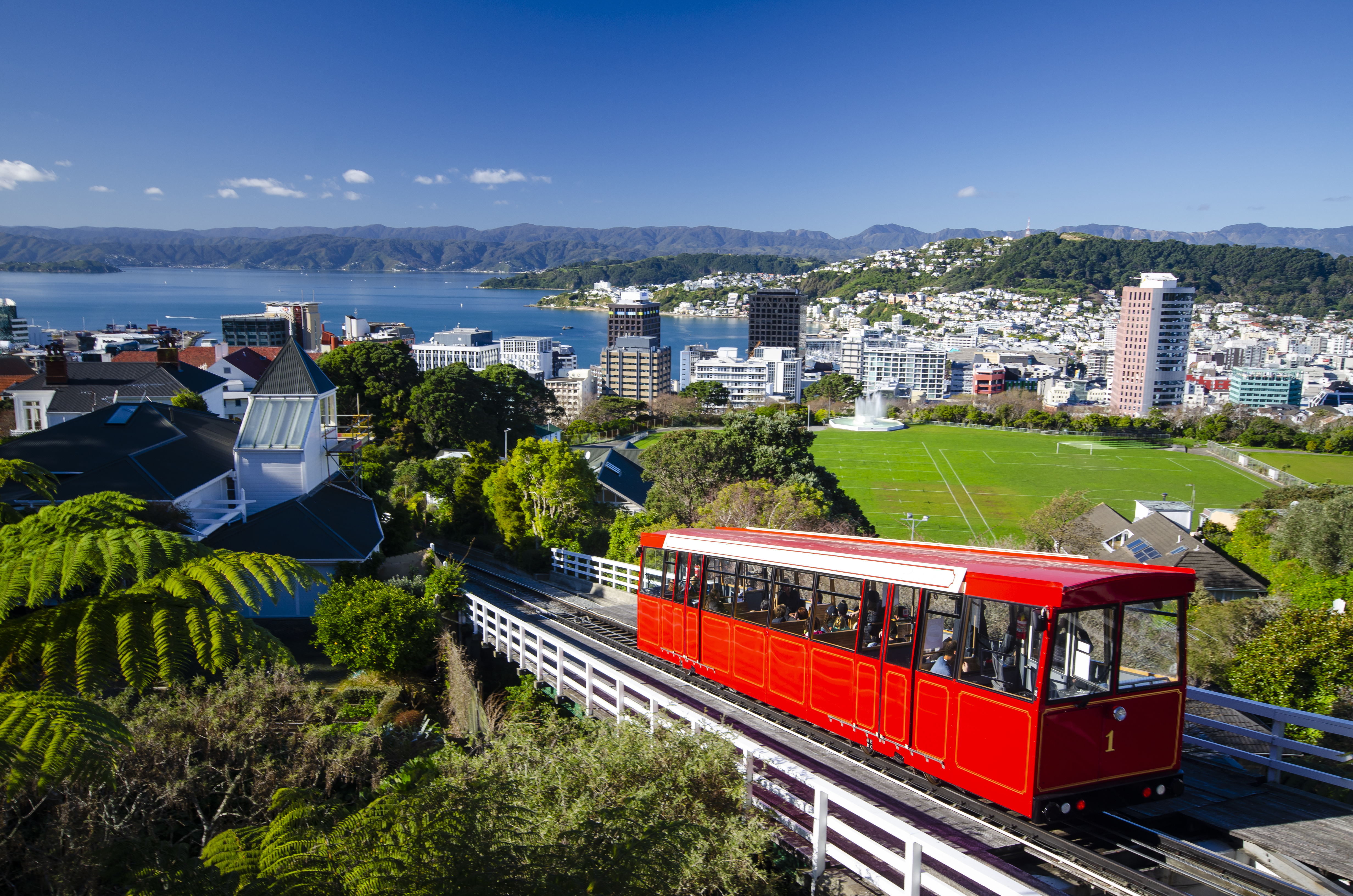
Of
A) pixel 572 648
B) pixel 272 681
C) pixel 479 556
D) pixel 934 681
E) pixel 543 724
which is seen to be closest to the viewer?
pixel 934 681

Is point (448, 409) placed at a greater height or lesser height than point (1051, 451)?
greater

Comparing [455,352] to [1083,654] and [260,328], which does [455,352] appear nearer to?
[260,328]

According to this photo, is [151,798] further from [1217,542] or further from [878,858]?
[1217,542]

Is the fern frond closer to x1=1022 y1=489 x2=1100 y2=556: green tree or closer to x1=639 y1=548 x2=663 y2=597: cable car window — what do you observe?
x1=639 y1=548 x2=663 y2=597: cable car window

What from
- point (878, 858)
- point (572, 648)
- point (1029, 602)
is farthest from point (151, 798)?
point (1029, 602)

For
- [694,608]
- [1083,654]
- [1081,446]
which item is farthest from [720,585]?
[1081,446]

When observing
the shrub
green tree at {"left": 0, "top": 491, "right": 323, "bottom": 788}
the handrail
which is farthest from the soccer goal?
green tree at {"left": 0, "top": 491, "right": 323, "bottom": 788}
